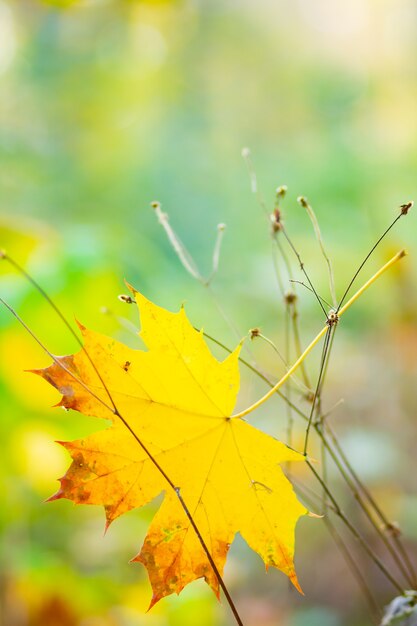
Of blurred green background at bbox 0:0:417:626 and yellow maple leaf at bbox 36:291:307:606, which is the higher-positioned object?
blurred green background at bbox 0:0:417:626

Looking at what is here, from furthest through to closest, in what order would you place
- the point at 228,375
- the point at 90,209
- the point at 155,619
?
the point at 90,209 < the point at 155,619 < the point at 228,375

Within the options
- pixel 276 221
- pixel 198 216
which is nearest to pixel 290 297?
pixel 276 221

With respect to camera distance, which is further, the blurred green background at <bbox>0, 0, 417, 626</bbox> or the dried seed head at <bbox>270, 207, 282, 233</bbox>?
the blurred green background at <bbox>0, 0, 417, 626</bbox>

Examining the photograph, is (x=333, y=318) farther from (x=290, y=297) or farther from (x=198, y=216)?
(x=198, y=216)

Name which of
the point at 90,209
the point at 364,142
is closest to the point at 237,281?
the point at 90,209

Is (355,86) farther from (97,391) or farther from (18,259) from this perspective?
(97,391)

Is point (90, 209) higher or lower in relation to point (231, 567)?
higher

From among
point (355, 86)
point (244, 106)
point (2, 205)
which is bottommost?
point (2, 205)
